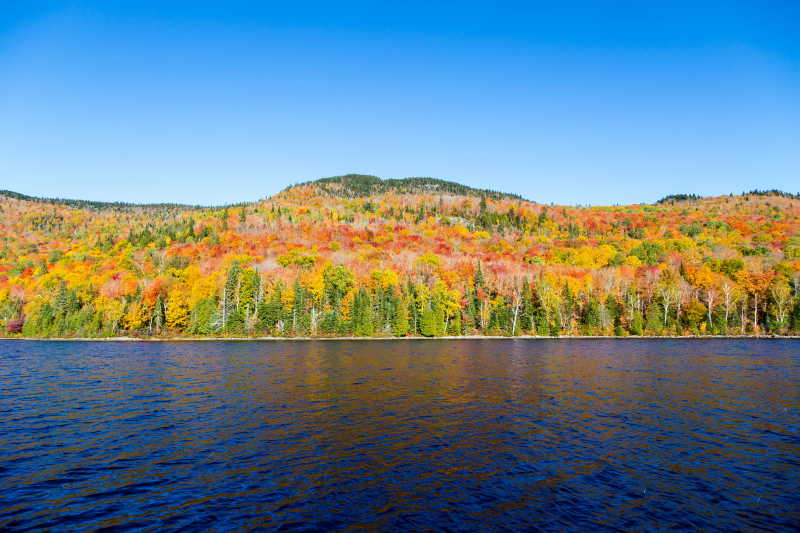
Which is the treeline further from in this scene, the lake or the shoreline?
the lake

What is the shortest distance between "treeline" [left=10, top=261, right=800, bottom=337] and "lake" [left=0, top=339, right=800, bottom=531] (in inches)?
3264

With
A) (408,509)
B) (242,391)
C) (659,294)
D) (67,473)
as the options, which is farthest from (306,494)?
(659,294)

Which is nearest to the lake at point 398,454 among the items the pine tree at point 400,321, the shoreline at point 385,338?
the shoreline at point 385,338

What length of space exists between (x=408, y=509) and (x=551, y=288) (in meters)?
132

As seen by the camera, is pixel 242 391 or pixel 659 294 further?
pixel 659 294

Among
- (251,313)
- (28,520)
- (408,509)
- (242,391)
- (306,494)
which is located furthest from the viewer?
(251,313)

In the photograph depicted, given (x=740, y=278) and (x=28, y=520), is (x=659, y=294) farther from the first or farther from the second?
(x=28, y=520)

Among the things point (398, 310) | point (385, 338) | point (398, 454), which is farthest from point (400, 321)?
point (398, 454)

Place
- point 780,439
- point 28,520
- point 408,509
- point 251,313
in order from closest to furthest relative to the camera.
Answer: point 28,520
point 408,509
point 780,439
point 251,313

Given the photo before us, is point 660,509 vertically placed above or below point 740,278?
below

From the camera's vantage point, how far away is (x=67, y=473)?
19188mm

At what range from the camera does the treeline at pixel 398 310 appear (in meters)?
125

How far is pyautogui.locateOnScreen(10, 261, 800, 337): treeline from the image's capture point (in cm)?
12456

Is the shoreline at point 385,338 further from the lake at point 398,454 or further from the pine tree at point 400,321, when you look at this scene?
the lake at point 398,454
